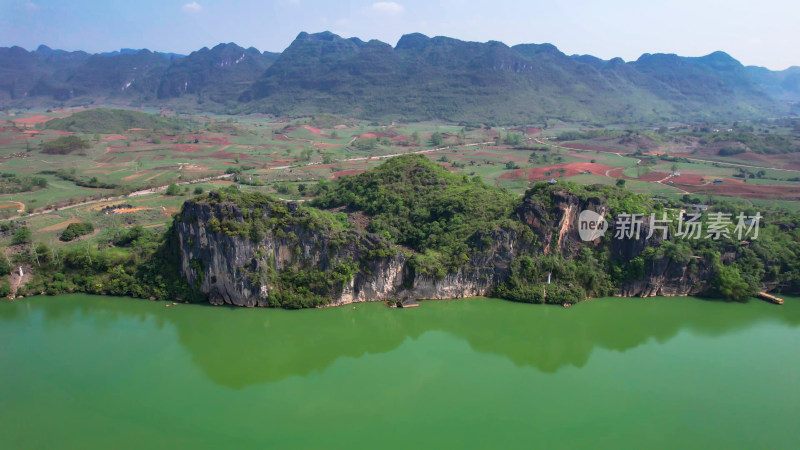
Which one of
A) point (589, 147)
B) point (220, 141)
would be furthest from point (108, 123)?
point (589, 147)

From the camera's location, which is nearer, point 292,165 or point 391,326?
point 391,326

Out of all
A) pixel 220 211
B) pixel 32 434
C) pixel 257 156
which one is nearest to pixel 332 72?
pixel 257 156

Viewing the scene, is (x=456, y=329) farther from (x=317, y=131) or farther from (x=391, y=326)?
(x=317, y=131)

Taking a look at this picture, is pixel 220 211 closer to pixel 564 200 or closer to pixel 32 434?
pixel 32 434

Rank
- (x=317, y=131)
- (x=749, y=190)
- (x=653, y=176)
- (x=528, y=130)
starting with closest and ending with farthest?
(x=749, y=190) < (x=653, y=176) < (x=317, y=131) < (x=528, y=130)

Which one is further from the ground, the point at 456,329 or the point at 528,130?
the point at 528,130

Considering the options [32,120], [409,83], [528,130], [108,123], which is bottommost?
[528,130]

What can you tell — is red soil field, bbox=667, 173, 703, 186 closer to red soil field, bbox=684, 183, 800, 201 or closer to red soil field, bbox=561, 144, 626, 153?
red soil field, bbox=684, 183, 800, 201
